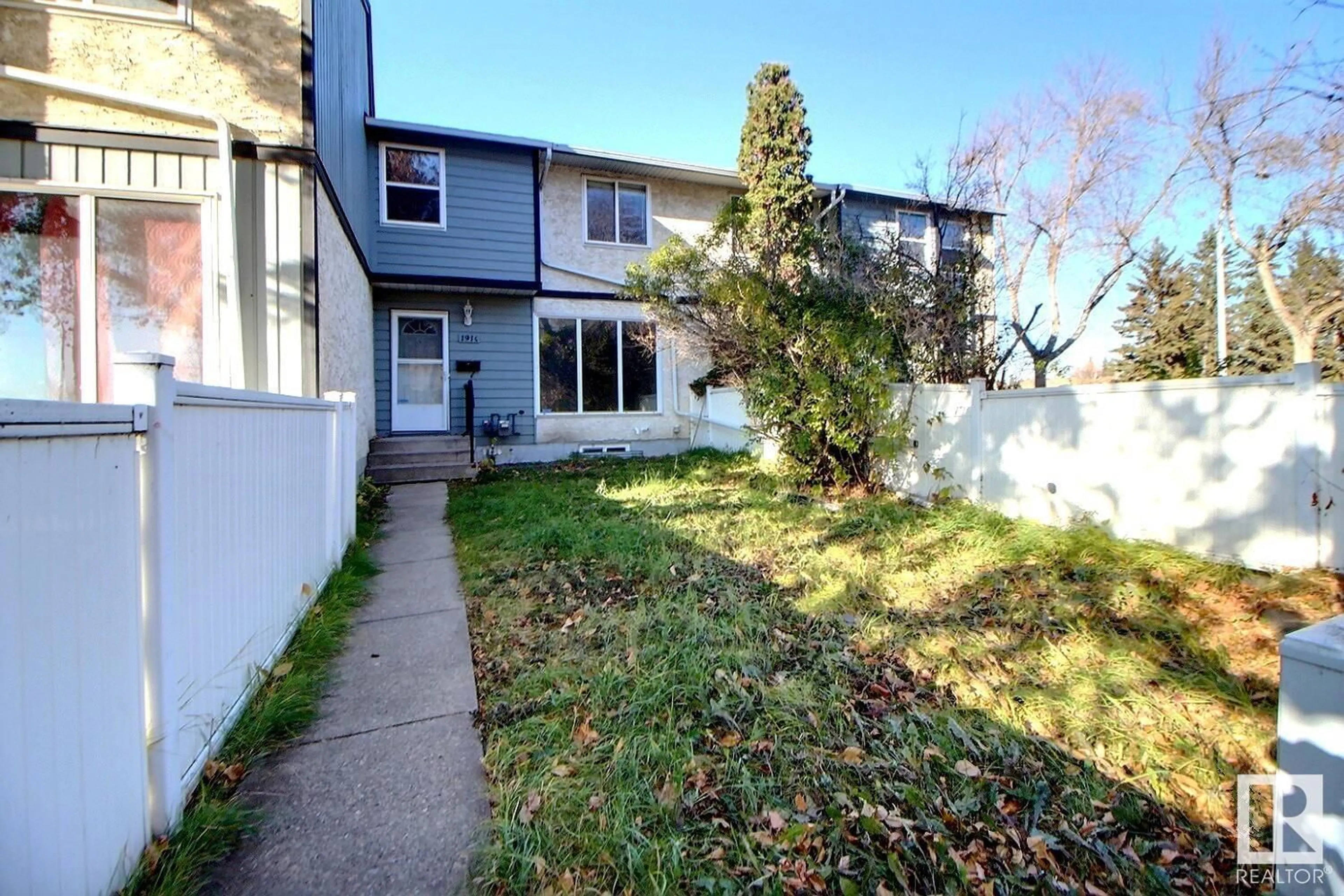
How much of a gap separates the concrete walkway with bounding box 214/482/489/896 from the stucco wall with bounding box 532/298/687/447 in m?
7.35

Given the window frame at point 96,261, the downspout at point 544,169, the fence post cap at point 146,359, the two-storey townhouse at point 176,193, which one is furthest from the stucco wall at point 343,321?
the fence post cap at point 146,359

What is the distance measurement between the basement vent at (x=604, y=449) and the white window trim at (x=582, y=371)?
0.55 m

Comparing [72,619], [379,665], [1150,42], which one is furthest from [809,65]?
[72,619]

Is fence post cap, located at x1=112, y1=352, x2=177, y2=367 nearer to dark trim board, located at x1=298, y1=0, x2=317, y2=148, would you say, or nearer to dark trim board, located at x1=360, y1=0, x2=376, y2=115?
dark trim board, located at x1=298, y1=0, x2=317, y2=148

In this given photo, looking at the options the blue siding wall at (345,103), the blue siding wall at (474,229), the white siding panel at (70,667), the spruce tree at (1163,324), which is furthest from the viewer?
the spruce tree at (1163,324)

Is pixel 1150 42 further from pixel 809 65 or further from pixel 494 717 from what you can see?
pixel 494 717

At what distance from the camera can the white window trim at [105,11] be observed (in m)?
4.46

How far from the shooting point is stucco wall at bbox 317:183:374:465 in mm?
5410

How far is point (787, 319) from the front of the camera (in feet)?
22.2

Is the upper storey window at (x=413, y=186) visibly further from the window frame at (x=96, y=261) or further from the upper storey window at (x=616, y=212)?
the window frame at (x=96, y=261)

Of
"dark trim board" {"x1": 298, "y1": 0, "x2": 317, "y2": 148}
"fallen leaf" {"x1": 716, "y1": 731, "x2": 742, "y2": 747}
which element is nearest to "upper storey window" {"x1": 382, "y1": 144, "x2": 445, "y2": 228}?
"dark trim board" {"x1": 298, "y1": 0, "x2": 317, "y2": 148}

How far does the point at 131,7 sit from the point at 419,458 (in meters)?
5.46

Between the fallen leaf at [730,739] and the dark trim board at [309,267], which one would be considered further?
the dark trim board at [309,267]

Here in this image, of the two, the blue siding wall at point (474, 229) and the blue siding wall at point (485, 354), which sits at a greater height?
the blue siding wall at point (474, 229)
